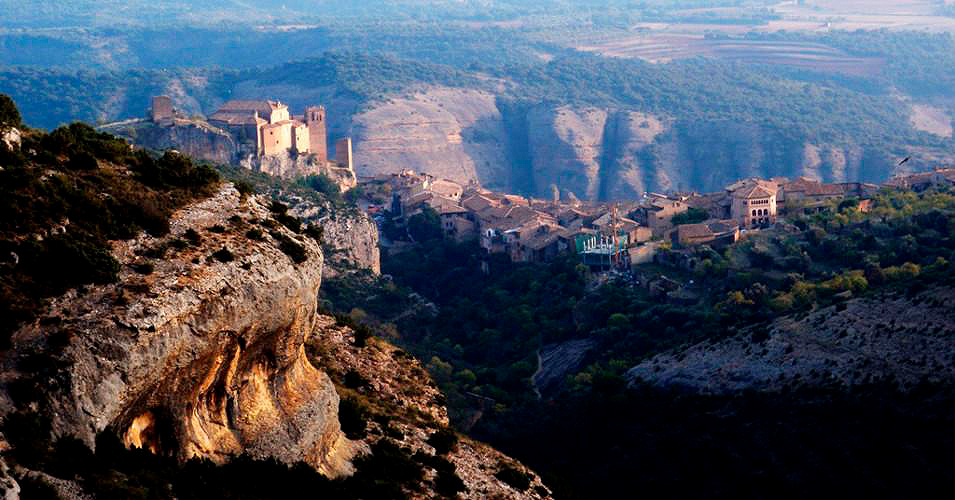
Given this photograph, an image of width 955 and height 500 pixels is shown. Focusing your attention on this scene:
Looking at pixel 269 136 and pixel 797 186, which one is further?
pixel 269 136

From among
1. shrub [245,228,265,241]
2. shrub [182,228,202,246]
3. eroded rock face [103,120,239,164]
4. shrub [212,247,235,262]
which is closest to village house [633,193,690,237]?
eroded rock face [103,120,239,164]

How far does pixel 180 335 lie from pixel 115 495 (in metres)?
2.48

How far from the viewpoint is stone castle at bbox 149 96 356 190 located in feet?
256

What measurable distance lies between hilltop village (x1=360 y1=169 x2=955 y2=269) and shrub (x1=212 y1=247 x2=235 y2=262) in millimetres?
46224

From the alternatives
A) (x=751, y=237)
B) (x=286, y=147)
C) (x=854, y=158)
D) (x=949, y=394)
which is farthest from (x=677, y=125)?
(x=949, y=394)

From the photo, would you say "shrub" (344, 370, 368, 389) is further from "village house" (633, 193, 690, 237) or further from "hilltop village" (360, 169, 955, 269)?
"village house" (633, 193, 690, 237)

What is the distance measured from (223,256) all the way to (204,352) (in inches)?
57.4

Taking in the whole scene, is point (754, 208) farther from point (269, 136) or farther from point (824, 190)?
point (269, 136)

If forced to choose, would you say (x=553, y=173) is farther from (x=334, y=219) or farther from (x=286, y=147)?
(x=334, y=219)

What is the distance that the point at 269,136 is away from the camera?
79.8 m

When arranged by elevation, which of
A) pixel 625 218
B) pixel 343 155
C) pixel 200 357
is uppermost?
pixel 200 357

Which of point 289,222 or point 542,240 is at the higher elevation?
point 289,222

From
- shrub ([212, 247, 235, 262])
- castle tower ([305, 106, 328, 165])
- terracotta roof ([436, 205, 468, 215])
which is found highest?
shrub ([212, 247, 235, 262])

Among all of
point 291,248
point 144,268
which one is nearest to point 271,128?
point 291,248
